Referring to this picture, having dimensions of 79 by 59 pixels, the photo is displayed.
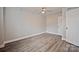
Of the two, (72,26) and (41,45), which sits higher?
(72,26)

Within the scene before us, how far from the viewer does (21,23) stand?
1.37 m

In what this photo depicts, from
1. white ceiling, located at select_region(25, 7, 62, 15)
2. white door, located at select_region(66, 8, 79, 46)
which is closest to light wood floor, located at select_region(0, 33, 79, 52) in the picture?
white door, located at select_region(66, 8, 79, 46)

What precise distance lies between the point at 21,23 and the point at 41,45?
1.61ft

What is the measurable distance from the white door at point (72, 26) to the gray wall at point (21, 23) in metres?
0.41

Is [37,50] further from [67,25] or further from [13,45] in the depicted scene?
[67,25]

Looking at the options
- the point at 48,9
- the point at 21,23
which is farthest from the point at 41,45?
the point at 48,9

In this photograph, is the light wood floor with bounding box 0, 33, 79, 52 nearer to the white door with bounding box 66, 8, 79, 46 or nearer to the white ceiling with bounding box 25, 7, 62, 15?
Answer: the white door with bounding box 66, 8, 79, 46

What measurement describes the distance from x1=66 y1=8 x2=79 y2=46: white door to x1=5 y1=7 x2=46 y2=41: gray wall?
0.41m

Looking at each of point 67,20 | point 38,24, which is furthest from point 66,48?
point 38,24

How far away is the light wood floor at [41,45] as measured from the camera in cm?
131

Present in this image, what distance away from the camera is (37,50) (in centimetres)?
133

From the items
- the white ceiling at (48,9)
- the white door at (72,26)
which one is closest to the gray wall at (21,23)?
the white ceiling at (48,9)

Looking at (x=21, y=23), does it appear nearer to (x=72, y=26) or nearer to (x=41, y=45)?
(x=41, y=45)
